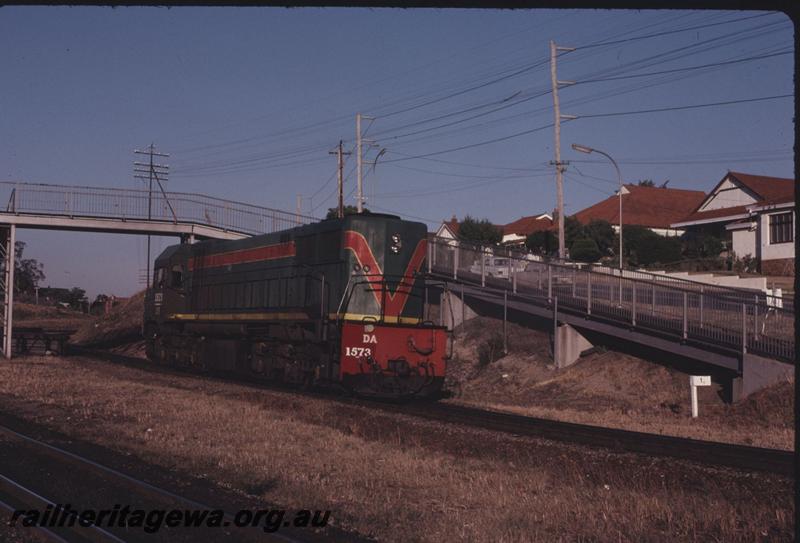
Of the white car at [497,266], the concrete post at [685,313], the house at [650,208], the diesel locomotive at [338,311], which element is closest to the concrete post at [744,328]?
the concrete post at [685,313]

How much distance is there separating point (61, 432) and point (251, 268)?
9298 millimetres

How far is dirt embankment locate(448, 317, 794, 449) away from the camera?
55.1 feet

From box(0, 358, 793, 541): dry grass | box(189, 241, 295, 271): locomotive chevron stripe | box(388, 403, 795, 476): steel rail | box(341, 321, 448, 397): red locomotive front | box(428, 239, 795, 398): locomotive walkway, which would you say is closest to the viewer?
box(0, 358, 793, 541): dry grass

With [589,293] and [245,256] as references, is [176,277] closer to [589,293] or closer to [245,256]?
[245,256]

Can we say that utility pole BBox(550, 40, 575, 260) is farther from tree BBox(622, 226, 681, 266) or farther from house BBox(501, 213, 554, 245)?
house BBox(501, 213, 554, 245)

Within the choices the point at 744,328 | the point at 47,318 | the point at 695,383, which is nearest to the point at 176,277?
the point at 695,383

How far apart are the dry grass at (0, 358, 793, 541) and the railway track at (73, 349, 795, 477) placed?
752 mm

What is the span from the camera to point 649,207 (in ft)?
239

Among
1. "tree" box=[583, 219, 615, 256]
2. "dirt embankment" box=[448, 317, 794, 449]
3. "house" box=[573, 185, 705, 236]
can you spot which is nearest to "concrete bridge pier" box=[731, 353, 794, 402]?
"dirt embankment" box=[448, 317, 794, 449]

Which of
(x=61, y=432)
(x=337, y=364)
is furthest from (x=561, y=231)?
(x=61, y=432)

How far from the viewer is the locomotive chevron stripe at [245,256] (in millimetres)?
21197

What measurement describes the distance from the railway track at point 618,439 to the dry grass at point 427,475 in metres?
0.75

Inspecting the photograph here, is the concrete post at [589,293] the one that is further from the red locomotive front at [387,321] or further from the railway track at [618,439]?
the railway track at [618,439]

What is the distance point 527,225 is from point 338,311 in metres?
74.5
